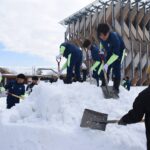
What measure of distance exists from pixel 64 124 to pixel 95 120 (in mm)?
631

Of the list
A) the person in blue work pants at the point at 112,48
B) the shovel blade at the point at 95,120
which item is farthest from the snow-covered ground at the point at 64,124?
the person in blue work pants at the point at 112,48

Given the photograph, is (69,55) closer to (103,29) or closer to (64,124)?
(103,29)

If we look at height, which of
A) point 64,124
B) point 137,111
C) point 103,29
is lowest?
point 64,124

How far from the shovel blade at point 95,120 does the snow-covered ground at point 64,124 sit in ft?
0.29

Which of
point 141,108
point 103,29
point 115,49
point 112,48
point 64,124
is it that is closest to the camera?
point 141,108

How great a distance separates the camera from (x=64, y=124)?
568 cm

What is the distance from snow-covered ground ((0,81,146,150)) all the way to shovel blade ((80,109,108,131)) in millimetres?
87

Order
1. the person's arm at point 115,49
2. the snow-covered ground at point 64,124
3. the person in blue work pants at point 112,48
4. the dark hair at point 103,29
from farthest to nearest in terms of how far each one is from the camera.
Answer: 1. the person's arm at point 115,49
2. the person in blue work pants at point 112,48
3. the dark hair at point 103,29
4. the snow-covered ground at point 64,124

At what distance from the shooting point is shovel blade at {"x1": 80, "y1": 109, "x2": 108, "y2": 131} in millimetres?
5223

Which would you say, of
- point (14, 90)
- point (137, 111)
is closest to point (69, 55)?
point (14, 90)

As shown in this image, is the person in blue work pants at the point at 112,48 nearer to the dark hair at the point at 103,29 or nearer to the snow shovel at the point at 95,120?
the dark hair at the point at 103,29

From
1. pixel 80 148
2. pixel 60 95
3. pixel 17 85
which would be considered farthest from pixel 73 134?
pixel 17 85

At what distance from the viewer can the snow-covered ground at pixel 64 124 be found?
5.20 meters

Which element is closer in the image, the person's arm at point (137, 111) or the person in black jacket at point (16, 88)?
the person's arm at point (137, 111)
